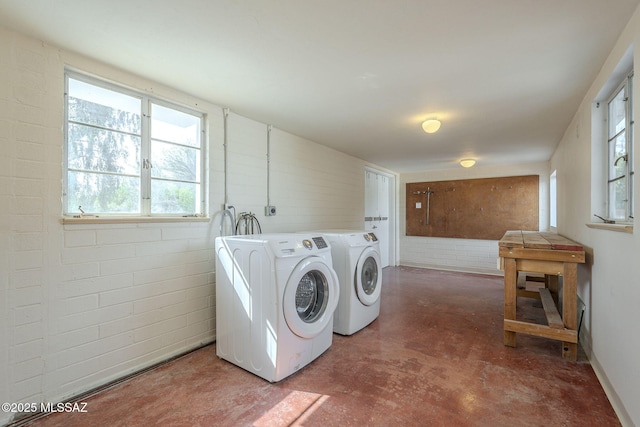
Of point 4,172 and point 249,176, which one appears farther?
point 249,176

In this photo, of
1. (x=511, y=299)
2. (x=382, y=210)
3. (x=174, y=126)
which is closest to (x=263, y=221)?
(x=174, y=126)

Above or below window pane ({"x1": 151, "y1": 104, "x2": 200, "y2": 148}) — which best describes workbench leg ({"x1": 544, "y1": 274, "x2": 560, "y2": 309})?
below

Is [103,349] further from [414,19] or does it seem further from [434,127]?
[434,127]

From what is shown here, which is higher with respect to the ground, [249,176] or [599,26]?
[599,26]

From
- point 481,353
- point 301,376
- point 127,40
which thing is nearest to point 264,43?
point 127,40

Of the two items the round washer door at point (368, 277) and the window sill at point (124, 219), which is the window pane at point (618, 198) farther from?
the window sill at point (124, 219)

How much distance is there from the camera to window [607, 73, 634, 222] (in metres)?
1.84

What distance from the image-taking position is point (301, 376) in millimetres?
2156

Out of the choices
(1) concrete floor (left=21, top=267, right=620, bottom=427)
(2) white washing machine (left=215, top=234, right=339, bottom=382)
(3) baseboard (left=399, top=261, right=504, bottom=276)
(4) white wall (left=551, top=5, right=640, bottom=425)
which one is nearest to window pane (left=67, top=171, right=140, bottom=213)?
(2) white washing machine (left=215, top=234, right=339, bottom=382)

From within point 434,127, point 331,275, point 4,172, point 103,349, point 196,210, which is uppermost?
point 434,127

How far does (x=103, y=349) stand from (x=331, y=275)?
175cm

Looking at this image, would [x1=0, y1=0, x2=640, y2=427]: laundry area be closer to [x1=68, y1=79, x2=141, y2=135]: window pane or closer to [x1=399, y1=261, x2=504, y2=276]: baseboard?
[x1=68, y1=79, x2=141, y2=135]: window pane

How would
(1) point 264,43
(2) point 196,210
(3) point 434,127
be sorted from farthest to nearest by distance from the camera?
1. (3) point 434,127
2. (2) point 196,210
3. (1) point 264,43

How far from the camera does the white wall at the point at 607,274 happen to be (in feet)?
5.05
